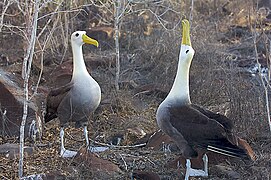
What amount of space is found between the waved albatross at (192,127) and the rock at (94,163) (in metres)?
0.46

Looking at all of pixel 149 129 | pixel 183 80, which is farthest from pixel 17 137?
pixel 183 80

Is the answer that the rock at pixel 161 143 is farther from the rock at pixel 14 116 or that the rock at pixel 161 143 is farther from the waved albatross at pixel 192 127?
the rock at pixel 14 116

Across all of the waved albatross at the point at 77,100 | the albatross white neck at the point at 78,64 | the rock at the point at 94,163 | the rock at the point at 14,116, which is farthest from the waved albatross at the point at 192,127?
the rock at the point at 14,116

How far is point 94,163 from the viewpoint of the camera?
4.22 metres

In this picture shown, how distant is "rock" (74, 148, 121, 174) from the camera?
421 cm

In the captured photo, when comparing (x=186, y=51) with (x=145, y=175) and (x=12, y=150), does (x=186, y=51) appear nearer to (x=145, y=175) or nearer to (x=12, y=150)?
(x=145, y=175)

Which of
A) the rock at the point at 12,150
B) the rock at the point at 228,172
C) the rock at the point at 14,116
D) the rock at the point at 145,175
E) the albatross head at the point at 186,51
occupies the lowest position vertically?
the rock at the point at 228,172

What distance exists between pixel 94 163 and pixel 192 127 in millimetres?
714

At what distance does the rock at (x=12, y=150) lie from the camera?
14.9 ft

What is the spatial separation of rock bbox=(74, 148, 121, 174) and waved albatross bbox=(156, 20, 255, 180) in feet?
1.51

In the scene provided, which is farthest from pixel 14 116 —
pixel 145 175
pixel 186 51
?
pixel 186 51

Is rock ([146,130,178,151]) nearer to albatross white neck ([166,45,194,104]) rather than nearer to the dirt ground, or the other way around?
the dirt ground

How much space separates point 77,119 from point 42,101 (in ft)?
2.67

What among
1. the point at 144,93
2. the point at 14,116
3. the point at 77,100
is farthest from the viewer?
the point at 144,93
